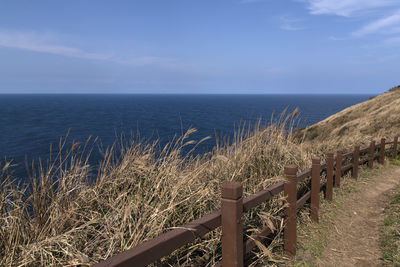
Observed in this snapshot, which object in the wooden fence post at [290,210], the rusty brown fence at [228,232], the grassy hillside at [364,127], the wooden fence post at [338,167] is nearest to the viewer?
the rusty brown fence at [228,232]

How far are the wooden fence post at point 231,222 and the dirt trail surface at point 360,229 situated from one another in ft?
6.86

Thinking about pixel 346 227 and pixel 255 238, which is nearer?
pixel 255 238

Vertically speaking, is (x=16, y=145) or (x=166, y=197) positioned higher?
(x=166, y=197)

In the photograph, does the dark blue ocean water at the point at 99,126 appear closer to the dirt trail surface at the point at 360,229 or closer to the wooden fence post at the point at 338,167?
the wooden fence post at the point at 338,167

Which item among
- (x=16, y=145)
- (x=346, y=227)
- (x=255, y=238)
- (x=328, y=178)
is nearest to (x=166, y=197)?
(x=255, y=238)

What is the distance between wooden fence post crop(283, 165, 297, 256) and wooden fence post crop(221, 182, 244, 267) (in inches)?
63.4

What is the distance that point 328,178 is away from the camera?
6.42 m

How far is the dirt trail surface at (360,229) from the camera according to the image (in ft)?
14.6

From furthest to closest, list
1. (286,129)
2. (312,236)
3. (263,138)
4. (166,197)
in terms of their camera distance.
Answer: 1. (286,129)
2. (263,138)
3. (312,236)
4. (166,197)

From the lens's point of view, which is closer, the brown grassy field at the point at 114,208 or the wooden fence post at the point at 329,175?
the brown grassy field at the point at 114,208

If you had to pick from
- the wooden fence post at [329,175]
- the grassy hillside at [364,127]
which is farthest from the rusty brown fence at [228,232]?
the grassy hillside at [364,127]

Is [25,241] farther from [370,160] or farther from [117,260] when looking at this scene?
[370,160]

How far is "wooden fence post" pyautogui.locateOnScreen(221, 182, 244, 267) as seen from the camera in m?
2.70

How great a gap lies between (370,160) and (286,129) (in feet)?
15.8
